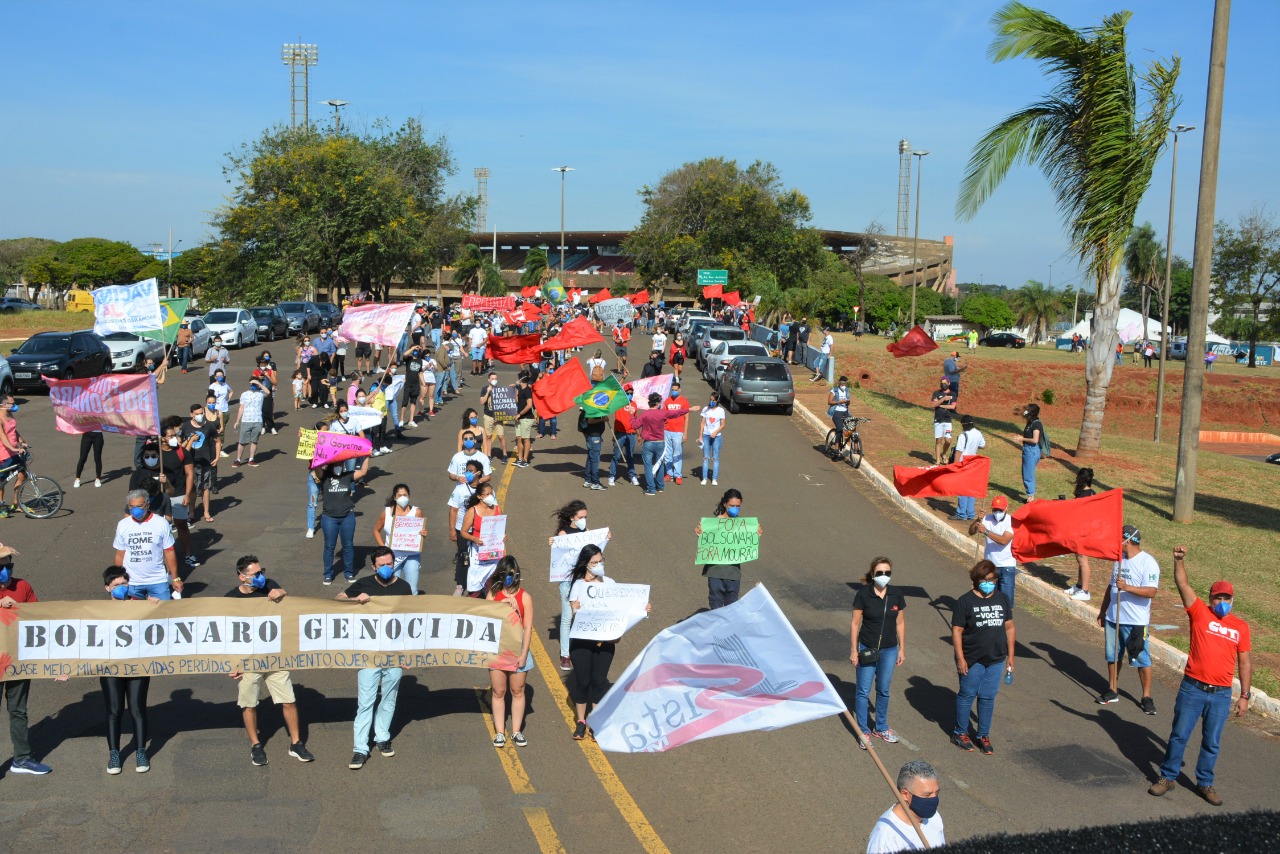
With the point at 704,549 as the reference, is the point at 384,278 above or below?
above

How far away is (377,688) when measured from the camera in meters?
8.35

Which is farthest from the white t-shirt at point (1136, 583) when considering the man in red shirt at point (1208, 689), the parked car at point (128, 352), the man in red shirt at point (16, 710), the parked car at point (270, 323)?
the parked car at point (270, 323)

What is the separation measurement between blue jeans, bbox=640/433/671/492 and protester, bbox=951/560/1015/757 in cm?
963

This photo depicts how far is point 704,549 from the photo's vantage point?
10500 millimetres

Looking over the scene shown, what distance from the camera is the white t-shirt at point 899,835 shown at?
5457 millimetres

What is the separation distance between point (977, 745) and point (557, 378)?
1198 cm

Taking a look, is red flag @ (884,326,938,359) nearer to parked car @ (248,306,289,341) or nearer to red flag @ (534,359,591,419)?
red flag @ (534,359,591,419)

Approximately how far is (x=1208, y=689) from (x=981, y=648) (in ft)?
Result: 5.48

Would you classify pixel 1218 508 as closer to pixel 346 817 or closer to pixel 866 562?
pixel 866 562

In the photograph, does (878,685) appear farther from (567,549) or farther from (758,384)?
(758,384)

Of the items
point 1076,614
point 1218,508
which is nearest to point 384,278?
point 1218,508

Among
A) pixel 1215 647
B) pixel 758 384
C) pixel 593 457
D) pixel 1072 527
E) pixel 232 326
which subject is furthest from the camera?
pixel 232 326

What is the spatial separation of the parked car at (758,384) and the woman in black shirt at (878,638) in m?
19.0

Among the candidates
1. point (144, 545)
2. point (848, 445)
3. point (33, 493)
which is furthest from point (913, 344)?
point (144, 545)
